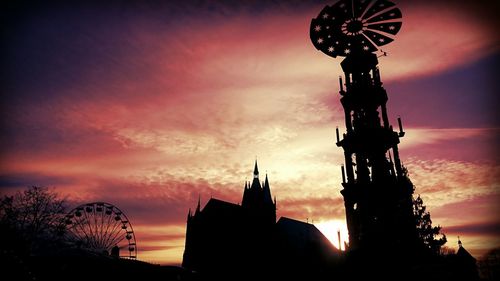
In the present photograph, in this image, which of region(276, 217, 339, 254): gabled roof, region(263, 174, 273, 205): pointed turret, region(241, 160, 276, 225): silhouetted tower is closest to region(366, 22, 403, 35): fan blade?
region(241, 160, 276, 225): silhouetted tower

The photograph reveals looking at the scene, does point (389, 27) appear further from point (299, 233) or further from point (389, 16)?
point (299, 233)

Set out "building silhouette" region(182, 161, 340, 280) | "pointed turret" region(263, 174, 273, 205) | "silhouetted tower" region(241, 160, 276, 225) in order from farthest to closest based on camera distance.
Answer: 1. "pointed turret" region(263, 174, 273, 205)
2. "silhouetted tower" region(241, 160, 276, 225)
3. "building silhouette" region(182, 161, 340, 280)

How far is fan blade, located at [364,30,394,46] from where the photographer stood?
96.2ft

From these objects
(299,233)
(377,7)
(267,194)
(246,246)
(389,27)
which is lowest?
(246,246)

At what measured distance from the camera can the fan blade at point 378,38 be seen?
2931 cm

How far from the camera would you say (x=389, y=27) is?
2797 cm

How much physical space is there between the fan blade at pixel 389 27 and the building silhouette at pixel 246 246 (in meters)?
26.0

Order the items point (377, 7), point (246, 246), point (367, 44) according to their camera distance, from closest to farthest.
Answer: point (377, 7), point (367, 44), point (246, 246)

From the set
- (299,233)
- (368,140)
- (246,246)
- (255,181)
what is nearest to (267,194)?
(255,181)

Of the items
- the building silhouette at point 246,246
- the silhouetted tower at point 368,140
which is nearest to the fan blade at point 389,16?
the silhouetted tower at point 368,140

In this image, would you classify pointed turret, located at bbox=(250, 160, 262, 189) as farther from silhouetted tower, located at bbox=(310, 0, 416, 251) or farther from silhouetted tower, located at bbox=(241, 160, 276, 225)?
silhouetted tower, located at bbox=(310, 0, 416, 251)

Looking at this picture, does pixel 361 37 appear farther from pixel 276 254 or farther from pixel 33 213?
pixel 33 213

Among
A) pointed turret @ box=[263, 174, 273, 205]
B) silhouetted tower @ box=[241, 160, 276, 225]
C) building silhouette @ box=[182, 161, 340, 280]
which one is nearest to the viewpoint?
building silhouette @ box=[182, 161, 340, 280]

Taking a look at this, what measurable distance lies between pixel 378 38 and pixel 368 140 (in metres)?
10.1
